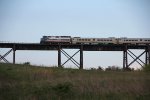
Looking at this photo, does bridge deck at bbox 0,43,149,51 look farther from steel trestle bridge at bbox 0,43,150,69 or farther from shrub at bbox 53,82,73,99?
shrub at bbox 53,82,73,99

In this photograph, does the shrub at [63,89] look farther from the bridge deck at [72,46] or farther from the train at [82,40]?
the train at [82,40]

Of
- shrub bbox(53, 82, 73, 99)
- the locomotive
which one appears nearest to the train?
the locomotive

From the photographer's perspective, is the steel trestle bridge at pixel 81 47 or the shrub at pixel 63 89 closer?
the shrub at pixel 63 89

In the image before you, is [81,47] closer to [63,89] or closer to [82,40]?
[82,40]

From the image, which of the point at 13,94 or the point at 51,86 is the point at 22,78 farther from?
the point at 13,94

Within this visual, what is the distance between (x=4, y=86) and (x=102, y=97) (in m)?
5.86

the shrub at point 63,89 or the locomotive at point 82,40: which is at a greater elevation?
the locomotive at point 82,40

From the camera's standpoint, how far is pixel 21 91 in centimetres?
1795

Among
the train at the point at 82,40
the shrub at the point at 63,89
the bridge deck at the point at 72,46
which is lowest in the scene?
the shrub at the point at 63,89

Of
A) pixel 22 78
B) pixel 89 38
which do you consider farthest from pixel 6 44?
pixel 22 78

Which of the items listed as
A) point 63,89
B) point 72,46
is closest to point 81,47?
point 72,46

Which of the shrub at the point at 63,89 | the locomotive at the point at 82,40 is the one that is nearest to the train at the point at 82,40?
the locomotive at the point at 82,40

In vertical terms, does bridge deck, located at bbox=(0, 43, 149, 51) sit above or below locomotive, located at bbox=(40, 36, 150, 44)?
below

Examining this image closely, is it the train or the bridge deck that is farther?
the train
